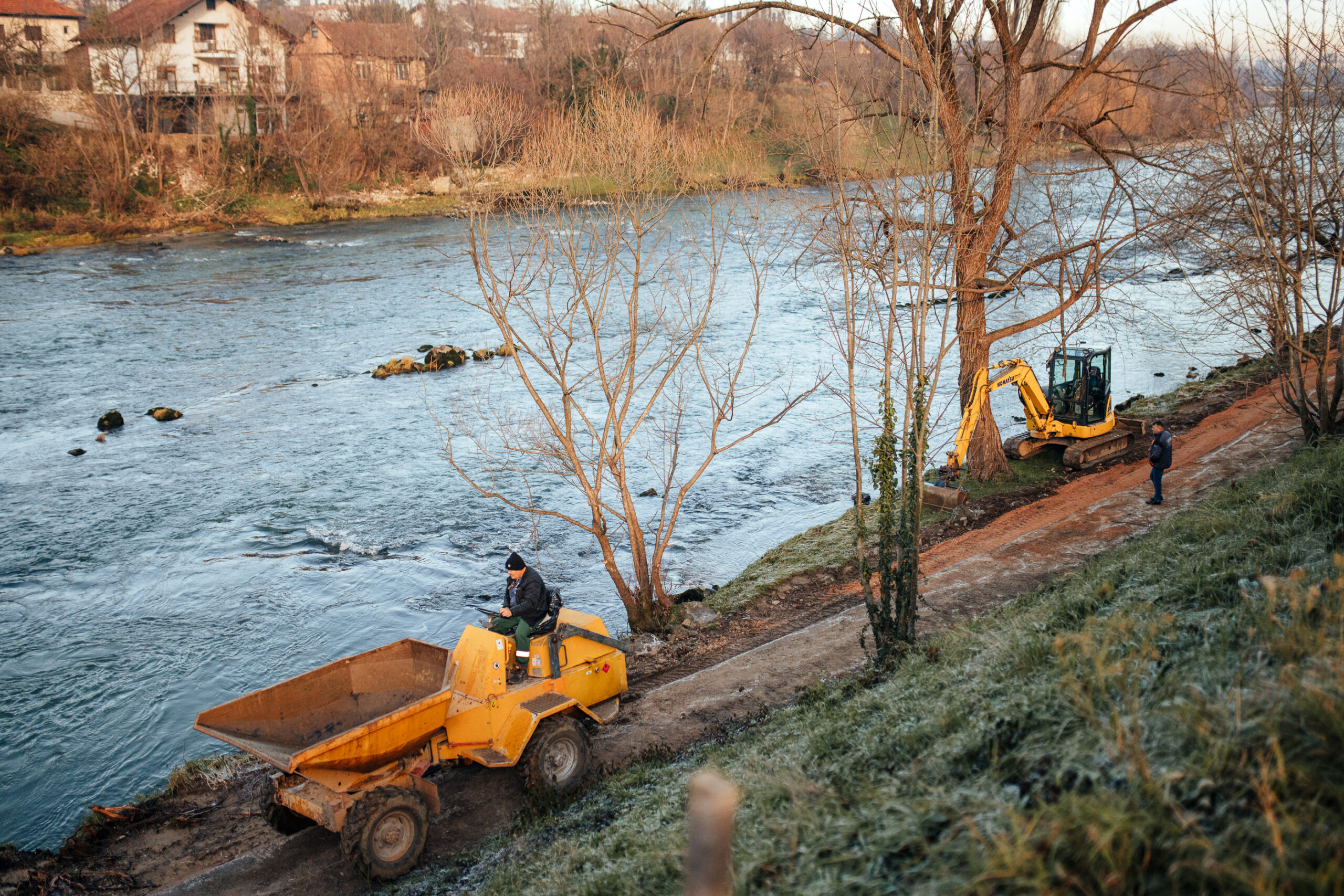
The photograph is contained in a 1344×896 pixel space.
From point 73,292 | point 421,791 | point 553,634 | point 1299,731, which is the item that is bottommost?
point 421,791

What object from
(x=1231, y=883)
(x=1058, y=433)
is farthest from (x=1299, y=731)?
(x=1058, y=433)

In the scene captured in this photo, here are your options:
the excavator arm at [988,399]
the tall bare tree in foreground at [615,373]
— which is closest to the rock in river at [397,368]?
the tall bare tree in foreground at [615,373]

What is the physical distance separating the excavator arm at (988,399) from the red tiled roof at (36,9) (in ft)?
254

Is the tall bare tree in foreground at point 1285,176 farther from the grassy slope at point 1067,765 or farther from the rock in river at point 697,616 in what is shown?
the rock in river at point 697,616

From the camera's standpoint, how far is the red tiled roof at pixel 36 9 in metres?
64.6

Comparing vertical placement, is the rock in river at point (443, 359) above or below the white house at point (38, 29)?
below

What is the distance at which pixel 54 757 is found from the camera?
10.7m

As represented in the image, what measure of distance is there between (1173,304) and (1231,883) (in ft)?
117

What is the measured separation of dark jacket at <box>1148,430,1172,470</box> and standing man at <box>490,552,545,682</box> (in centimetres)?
1077

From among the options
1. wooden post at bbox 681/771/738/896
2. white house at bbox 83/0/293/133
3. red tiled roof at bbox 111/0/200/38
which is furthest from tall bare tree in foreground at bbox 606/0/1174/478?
red tiled roof at bbox 111/0/200/38

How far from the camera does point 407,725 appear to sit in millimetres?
7793

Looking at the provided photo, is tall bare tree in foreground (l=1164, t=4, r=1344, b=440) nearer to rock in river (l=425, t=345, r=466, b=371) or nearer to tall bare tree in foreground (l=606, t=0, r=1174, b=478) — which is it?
tall bare tree in foreground (l=606, t=0, r=1174, b=478)

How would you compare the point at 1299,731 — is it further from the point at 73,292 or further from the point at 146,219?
the point at 146,219

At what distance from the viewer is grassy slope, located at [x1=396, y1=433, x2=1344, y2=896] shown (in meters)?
3.96
